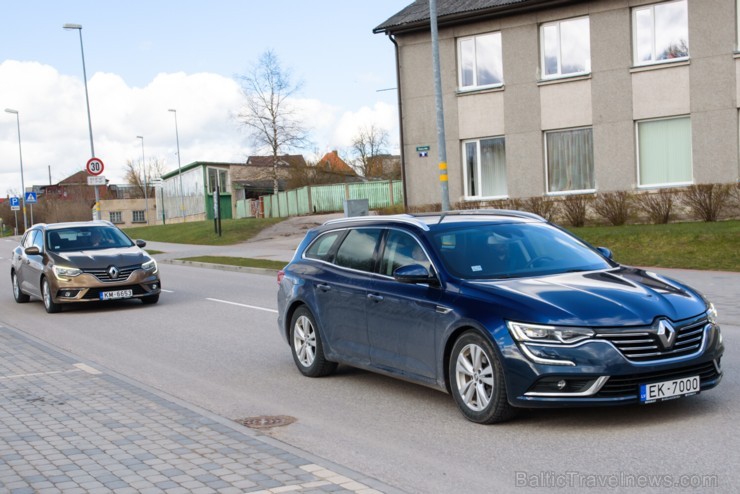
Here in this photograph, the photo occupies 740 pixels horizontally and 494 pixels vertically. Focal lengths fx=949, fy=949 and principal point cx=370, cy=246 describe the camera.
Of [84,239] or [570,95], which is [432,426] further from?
[570,95]

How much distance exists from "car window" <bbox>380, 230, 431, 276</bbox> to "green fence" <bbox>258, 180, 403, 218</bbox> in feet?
128

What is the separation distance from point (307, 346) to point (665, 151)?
19314mm

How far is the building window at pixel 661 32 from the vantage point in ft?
83.3

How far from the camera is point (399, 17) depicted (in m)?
30.6

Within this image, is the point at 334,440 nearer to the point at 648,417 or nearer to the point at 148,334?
the point at 648,417

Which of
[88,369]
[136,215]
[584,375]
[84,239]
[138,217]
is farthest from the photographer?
[138,217]

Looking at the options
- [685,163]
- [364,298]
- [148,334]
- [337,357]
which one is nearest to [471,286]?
[364,298]

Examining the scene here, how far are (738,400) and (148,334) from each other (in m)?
8.18

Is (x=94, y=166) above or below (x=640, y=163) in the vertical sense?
above

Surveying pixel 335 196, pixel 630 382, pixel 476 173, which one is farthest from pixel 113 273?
pixel 335 196

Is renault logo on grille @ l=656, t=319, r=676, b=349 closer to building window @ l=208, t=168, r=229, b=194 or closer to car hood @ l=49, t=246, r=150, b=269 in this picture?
car hood @ l=49, t=246, r=150, b=269

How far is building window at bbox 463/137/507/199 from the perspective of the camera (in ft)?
96.1

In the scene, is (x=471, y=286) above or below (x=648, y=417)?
above

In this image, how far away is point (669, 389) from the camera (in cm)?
→ 654
